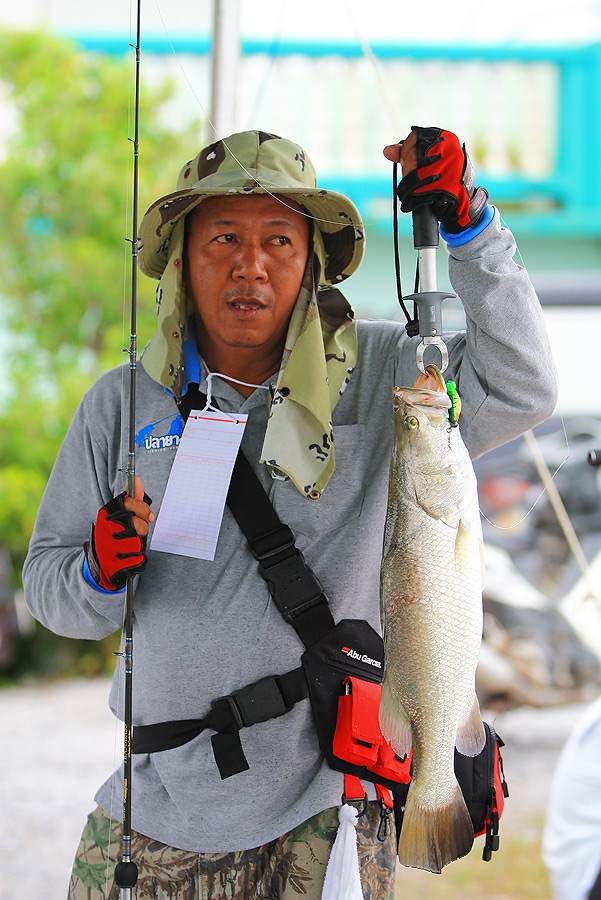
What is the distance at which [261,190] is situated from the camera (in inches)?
73.6

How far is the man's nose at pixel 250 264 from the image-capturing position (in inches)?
74.8

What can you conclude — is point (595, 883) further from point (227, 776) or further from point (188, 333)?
point (188, 333)

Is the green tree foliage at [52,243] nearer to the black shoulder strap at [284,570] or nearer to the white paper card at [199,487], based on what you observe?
the white paper card at [199,487]

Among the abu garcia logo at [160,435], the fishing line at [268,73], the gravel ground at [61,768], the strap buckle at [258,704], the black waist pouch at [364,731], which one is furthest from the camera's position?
the gravel ground at [61,768]

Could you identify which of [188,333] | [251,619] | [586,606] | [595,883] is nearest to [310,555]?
[251,619]

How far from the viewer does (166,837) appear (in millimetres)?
1902

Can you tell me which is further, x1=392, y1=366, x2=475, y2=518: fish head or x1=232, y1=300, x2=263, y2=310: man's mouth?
x1=232, y1=300, x2=263, y2=310: man's mouth

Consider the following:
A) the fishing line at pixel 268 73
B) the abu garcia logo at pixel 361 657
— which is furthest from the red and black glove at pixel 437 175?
the fishing line at pixel 268 73

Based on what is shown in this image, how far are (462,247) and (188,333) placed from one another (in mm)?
784

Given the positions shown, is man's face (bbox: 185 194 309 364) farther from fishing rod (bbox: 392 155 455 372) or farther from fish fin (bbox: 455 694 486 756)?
fish fin (bbox: 455 694 486 756)

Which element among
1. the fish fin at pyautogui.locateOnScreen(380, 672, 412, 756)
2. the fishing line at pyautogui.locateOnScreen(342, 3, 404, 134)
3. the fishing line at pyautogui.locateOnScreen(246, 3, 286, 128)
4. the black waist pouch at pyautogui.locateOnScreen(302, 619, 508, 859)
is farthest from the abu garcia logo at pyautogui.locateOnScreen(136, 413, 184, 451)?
the fishing line at pyautogui.locateOnScreen(246, 3, 286, 128)

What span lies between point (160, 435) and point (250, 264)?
A: 462 mm

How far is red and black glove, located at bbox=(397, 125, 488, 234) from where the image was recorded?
1438mm

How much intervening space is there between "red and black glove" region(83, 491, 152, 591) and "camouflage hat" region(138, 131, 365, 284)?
69cm
